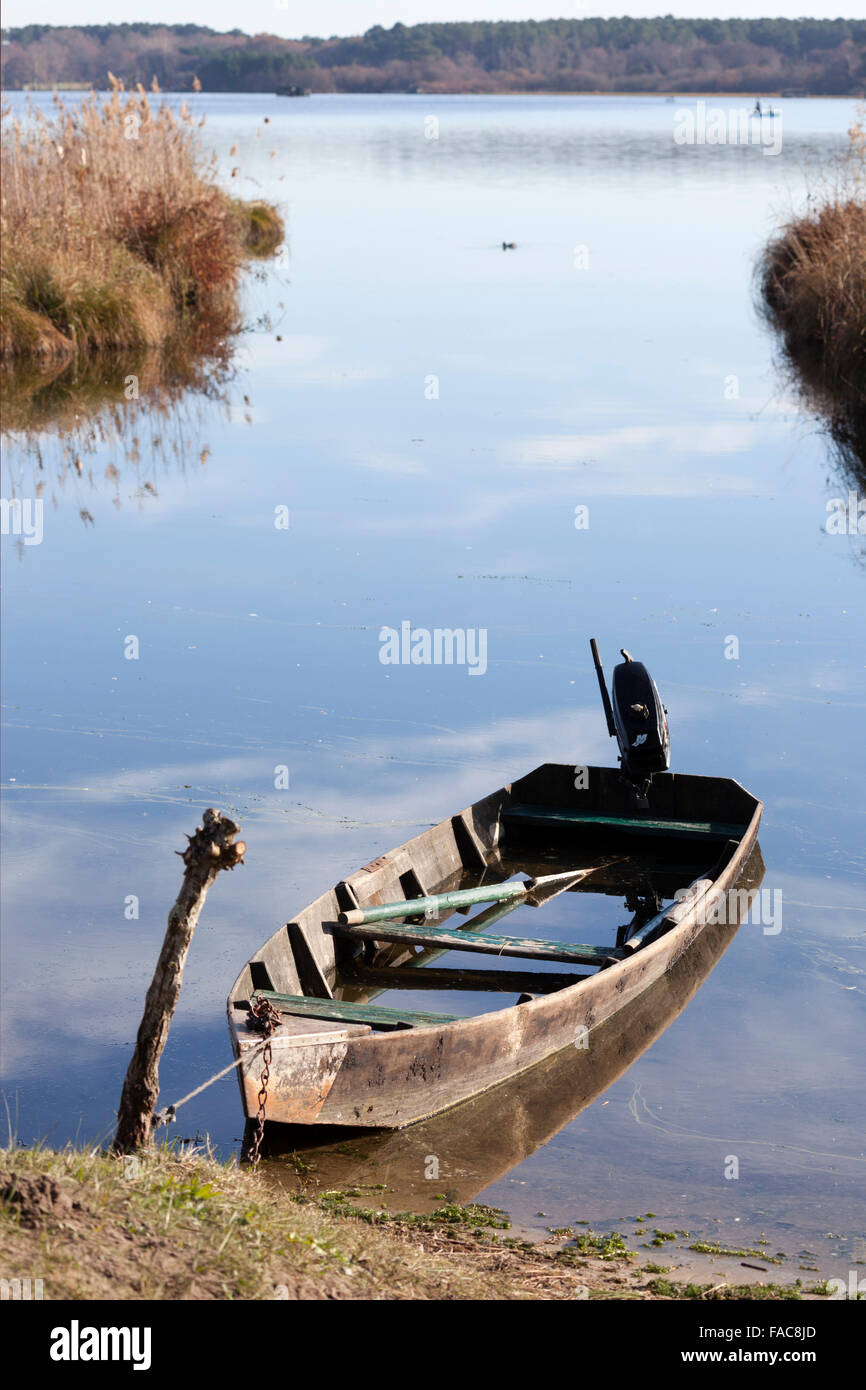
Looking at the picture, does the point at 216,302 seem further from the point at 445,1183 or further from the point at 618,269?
the point at 445,1183

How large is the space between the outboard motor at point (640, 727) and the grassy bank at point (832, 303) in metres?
10.2

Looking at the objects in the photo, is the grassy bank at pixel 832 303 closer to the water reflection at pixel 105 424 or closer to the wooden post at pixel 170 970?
the water reflection at pixel 105 424

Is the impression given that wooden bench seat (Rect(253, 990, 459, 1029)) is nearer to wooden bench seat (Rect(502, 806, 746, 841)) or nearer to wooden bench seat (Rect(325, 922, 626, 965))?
wooden bench seat (Rect(325, 922, 626, 965))

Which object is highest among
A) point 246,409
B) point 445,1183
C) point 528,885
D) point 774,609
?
point 246,409

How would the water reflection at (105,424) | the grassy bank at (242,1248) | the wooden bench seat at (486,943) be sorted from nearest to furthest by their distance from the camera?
the grassy bank at (242,1248) → the wooden bench seat at (486,943) → the water reflection at (105,424)

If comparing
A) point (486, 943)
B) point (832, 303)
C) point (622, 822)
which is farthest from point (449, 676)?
point (832, 303)

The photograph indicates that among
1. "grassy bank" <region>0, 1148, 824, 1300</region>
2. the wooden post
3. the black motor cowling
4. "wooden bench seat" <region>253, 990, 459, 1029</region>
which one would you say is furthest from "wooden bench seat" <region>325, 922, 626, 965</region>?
the wooden post

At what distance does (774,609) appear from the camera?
42.4 feet

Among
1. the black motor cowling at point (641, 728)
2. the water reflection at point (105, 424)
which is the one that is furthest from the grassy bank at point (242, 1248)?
the water reflection at point (105, 424)

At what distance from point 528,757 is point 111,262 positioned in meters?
14.1

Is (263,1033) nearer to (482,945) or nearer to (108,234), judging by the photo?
(482,945)

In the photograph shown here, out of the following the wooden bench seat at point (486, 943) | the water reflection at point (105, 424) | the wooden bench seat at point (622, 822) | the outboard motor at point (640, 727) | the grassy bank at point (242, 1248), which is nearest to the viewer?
the grassy bank at point (242, 1248)

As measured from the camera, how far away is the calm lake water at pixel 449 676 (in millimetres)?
6426

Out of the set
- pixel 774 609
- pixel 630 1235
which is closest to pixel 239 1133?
pixel 630 1235
